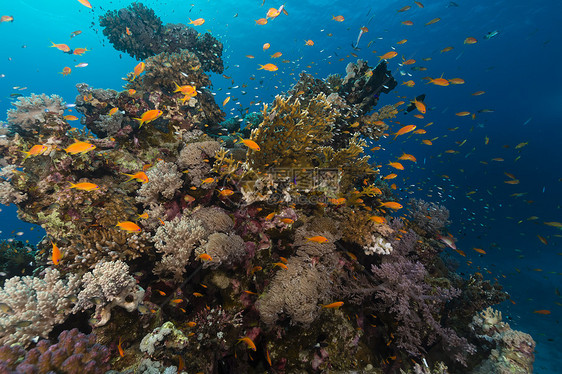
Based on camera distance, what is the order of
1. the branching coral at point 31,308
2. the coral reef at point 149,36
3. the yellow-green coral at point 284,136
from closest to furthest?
the branching coral at point 31,308 → the yellow-green coral at point 284,136 → the coral reef at point 149,36

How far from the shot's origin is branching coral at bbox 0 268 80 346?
2.84 metres

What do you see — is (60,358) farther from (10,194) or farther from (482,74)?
(482,74)

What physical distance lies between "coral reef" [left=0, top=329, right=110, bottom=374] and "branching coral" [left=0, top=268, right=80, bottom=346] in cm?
62

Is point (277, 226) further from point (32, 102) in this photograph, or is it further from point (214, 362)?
point (32, 102)

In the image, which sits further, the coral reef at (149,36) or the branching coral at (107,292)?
the coral reef at (149,36)

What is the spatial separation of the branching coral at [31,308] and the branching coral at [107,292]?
0.87ft

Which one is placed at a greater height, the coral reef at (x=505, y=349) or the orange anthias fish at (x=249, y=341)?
the orange anthias fish at (x=249, y=341)

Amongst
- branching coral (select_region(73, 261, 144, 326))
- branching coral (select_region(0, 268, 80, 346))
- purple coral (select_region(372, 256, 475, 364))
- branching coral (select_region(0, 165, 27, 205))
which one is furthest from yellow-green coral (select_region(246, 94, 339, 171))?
branching coral (select_region(0, 165, 27, 205))

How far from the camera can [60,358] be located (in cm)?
231

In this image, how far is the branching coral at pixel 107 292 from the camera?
3.13m

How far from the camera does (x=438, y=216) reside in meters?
8.65

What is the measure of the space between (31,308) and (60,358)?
1.36 m

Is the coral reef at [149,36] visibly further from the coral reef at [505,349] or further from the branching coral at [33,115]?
the coral reef at [505,349]

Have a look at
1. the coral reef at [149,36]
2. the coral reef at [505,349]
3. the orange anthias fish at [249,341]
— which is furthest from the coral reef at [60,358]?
the coral reef at [149,36]
